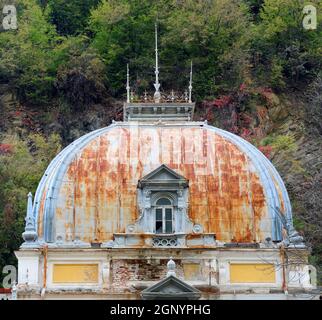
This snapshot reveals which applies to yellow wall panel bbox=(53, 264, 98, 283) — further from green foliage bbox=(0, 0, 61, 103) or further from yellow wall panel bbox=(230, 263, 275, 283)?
green foliage bbox=(0, 0, 61, 103)

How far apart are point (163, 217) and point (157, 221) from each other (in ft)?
0.78

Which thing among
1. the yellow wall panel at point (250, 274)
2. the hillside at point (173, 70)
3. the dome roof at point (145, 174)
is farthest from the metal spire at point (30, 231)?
the hillside at point (173, 70)

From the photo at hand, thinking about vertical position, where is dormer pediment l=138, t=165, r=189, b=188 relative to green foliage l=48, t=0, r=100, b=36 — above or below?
below

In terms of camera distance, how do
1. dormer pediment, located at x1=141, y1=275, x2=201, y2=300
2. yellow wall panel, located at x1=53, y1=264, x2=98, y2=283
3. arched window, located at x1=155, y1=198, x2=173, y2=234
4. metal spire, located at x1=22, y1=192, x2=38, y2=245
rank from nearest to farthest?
dormer pediment, located at x1=141, y1=275, x2=201, y2=300, yellow wall panel, located at x1=53, y1=264, x2=98, y2=283, metal spire, located at x1=22, y1=192, x2=38, y2=245, arched window, located at x1=155, y1=198, x2=173, y2=234

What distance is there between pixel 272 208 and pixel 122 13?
40.9 metres

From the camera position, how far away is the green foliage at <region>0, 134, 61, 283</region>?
181 feet

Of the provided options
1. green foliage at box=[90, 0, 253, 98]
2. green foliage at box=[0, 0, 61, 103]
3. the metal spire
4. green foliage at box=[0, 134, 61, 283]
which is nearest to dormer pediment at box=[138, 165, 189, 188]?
the metal spire

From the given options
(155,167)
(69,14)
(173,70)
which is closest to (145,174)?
(155,167)

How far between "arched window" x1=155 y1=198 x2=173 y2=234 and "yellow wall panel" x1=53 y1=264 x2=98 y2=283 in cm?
258

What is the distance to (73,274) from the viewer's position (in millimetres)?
35250

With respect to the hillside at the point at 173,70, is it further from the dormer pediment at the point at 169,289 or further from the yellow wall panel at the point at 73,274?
the dormer pediment at the point at 169,289

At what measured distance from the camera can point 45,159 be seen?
63.7 metres

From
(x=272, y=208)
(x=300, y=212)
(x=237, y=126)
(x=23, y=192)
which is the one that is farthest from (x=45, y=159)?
(x=272, y=208)

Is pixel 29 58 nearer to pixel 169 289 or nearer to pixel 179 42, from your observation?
pixel 179 42
